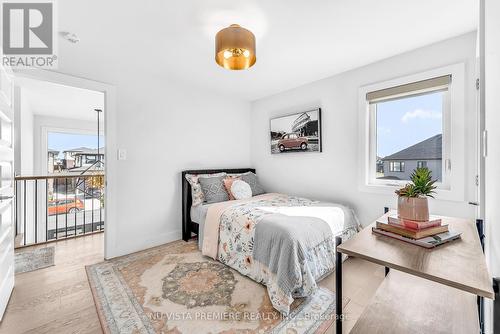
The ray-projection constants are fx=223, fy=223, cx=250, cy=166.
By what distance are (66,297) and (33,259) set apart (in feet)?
3.84

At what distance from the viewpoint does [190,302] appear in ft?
5.77

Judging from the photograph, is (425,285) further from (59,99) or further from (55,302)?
(59,99)

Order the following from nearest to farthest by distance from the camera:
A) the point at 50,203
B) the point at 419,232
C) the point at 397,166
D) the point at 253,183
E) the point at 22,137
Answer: the point at 419,232 < the point at 397,166 < the point at 253,183 < the point at 22,137 < the point at 50,203

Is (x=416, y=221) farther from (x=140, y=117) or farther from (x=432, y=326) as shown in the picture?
(x=140, y=117)

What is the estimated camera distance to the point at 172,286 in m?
1.98

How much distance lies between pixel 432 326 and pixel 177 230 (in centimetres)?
281

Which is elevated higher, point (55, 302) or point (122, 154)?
point (122, 154)

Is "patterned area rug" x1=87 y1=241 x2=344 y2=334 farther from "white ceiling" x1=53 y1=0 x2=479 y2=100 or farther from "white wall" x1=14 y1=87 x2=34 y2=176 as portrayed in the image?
"white wall" x1=14 y1=87 x2=34 y2=176

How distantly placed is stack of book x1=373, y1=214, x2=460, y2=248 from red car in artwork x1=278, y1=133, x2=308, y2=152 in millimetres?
2155

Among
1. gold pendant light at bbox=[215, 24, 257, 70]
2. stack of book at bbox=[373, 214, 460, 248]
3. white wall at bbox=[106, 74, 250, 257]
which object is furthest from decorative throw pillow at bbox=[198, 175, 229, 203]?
stack of book at bbox=[373, 214, 460, 248]

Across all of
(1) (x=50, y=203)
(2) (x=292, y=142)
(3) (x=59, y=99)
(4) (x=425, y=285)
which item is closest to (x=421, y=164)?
(4) (x=425, y=285)

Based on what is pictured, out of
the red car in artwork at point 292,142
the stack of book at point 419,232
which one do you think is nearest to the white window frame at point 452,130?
the red car in artwork at point 292,142

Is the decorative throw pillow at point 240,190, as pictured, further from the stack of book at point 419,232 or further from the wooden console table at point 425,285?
the stack of book at point 419,232

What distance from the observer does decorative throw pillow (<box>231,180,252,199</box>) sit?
10.1 feet
